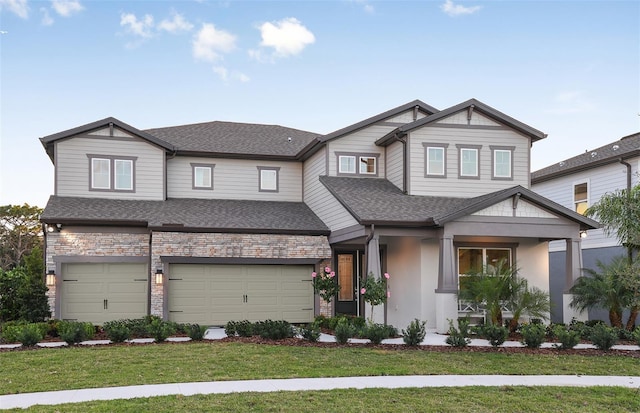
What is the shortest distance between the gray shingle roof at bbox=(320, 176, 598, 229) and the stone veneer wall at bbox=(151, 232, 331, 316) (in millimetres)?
2108

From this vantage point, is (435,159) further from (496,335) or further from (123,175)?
(123,175)

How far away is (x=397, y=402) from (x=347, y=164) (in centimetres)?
1459

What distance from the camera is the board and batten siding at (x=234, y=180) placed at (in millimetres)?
25406

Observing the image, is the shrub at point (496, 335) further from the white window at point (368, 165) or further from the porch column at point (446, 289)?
the white window at point (368, 165)

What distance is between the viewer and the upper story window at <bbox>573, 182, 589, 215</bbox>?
2634cm

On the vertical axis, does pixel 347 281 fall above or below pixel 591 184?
below

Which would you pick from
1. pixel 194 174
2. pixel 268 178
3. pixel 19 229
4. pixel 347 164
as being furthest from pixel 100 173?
pixel 19 229

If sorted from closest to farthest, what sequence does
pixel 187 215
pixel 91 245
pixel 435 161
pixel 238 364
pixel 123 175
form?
1. pixel 238 364
2. pixel 91 245
3. pixel 435 161
4. pixel 187 215
5. pixel 123 175

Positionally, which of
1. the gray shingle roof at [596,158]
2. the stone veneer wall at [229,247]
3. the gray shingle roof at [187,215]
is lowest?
the stone veneer wall at [229,247]

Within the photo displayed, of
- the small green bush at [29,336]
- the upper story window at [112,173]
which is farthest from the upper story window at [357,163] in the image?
the small green bush at [29,336]

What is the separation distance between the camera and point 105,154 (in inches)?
947

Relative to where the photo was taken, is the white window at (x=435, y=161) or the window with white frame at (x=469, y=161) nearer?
the white window at (x=435, y=161)

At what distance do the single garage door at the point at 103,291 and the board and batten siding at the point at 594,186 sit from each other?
51.1 feet

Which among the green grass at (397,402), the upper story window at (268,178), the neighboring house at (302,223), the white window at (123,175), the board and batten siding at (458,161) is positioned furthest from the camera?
the upper story window at (268,178)
